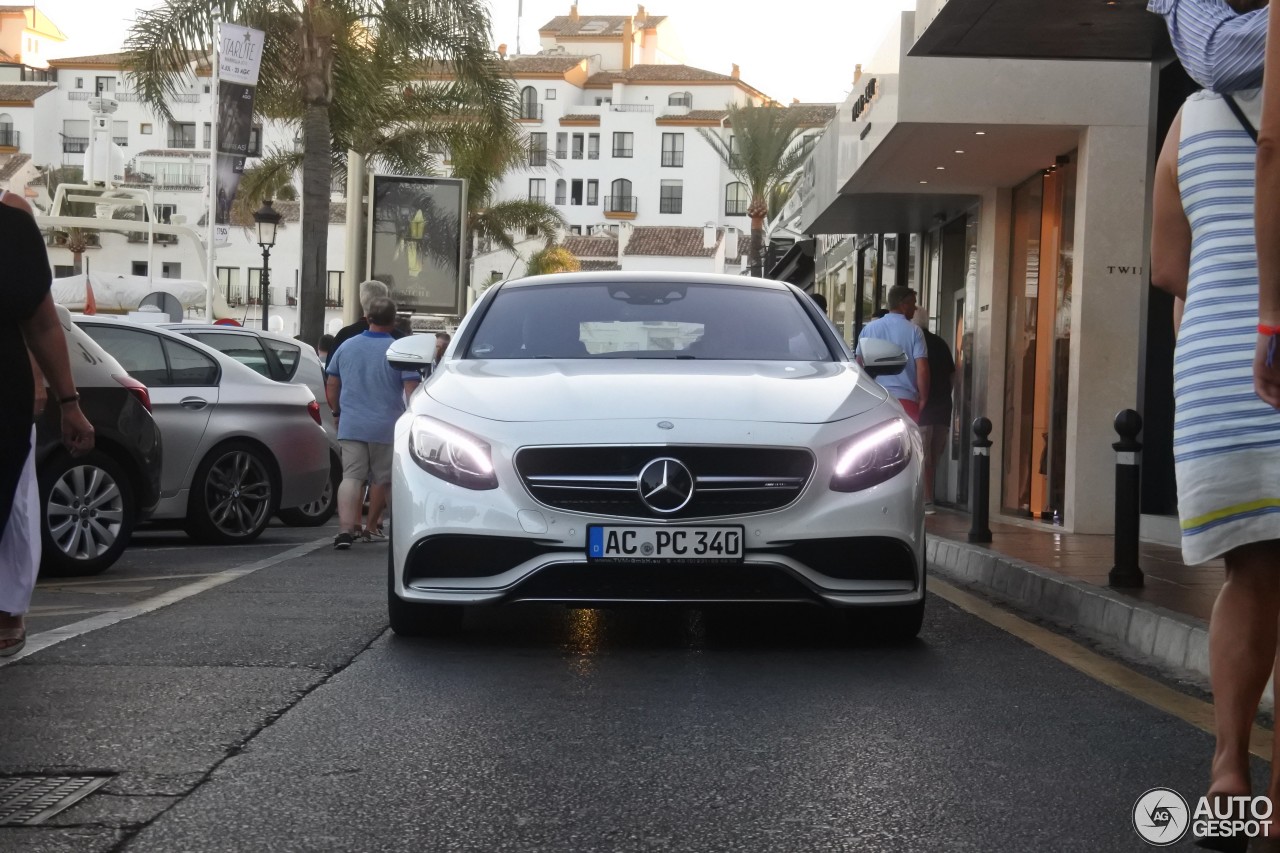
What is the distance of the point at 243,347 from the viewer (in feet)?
50.1

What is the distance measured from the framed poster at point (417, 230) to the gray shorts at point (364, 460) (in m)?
17.1

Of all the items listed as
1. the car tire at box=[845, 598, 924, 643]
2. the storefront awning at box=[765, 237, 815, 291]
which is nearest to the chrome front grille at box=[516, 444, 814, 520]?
the car tire at box=[845, 598, 924, 643]

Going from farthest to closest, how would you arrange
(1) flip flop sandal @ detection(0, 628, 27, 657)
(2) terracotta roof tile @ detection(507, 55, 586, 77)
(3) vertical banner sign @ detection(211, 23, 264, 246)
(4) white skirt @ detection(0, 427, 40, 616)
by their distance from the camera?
(2) terracotta roof tile @ detection(507, 55, 586, 77) < (3) vertical banner sign @ detection(211, 23, 264, 246) < (1) flip flop sandal @ detection(0, 628, 27, 657) < (4) white skirt @ detection(0, 427, 40, 616)

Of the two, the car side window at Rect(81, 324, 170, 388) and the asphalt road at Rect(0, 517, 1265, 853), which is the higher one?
the car side window at Rect(81, 324, 170, 388)

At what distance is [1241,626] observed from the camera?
143 inches

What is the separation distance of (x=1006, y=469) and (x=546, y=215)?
42.8 metres

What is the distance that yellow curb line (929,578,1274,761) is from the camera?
5.42m

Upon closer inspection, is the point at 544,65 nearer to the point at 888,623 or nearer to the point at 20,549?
the point at 888,623

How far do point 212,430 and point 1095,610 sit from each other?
6377 mm

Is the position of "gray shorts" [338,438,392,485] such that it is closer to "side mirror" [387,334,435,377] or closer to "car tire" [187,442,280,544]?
"car tire" [187,442,280,544]

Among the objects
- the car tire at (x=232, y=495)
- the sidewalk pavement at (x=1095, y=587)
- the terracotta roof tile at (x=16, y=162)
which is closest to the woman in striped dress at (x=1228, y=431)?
the sidewalk pavement at (x=1095, y=587)

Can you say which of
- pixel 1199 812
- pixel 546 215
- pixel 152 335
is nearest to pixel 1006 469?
pixel 152 335

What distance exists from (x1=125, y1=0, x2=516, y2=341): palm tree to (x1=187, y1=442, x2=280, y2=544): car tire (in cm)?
1678

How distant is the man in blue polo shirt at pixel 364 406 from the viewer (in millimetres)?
11820
